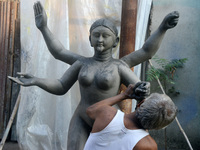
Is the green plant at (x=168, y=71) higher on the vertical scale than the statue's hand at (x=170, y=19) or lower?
lower

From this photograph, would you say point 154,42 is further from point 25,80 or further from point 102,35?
point 25,80

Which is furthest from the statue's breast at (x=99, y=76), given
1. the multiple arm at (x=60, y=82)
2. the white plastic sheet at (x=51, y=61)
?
the white plastic sheet at (x=51, y=61)

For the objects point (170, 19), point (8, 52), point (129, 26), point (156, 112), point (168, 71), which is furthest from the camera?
point (8, 52)

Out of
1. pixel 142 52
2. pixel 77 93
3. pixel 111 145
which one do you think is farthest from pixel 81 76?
pixel 77 93

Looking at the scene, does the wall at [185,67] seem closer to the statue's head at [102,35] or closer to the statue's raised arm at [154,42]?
the statue's raised arm at [154,42]

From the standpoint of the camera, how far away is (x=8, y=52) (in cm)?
434

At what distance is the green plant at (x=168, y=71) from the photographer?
4.09 metres

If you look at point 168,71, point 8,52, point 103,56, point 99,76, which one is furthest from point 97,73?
point 8,52

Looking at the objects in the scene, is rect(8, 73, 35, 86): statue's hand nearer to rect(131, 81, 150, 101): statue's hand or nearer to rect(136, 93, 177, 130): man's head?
rect(131, 81, 150, 101): statue's hand

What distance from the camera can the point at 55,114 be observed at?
359 cm

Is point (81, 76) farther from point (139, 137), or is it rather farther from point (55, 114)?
point (55, 114)

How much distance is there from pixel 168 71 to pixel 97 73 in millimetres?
2047

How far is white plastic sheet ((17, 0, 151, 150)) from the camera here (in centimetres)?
348

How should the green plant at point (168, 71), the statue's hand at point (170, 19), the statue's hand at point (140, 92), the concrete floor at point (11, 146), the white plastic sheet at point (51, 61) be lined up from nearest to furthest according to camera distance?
1. the statue's hand at point (140, 92)
2. the statue's hand at point (170, 19)
3. the white plastic sheet at point (51, 61)
4. the concrete floor at point (11, 146)
5. the green plant at point (168, 71)
